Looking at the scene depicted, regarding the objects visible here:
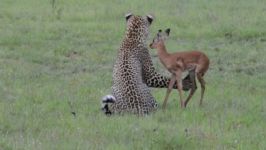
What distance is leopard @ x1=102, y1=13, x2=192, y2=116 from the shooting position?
28.0ft

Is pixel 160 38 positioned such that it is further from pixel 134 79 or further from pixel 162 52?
pixel 134 79

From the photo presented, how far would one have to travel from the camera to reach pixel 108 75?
11109 mm

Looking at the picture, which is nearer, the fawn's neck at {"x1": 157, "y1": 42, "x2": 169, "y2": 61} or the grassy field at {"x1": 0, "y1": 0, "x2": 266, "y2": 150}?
the grassy field at {"x1": 0, "y1": 0, "x2": 266, "y2": 150}

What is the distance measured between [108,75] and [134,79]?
7.99 ft

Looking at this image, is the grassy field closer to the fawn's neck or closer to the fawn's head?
the fawn's neck

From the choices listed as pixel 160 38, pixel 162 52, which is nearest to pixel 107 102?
pixel 162 52

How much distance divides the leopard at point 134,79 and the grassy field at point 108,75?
0.19 m

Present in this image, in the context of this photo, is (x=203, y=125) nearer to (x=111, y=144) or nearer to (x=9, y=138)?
(x=111, y=144)

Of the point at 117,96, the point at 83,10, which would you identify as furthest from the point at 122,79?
the point at 83,10

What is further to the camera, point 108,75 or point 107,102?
point 108,75

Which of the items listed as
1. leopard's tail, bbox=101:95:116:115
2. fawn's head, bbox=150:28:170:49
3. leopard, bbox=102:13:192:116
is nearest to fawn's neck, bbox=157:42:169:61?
fawn's head, bbox=150:28:170:49

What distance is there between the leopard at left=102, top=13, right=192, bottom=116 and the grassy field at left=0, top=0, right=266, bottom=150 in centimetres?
19

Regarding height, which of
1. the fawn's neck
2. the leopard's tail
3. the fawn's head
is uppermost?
the fawn's head

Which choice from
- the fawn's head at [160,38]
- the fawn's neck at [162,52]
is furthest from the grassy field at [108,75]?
the fawn's head at [160,38]
